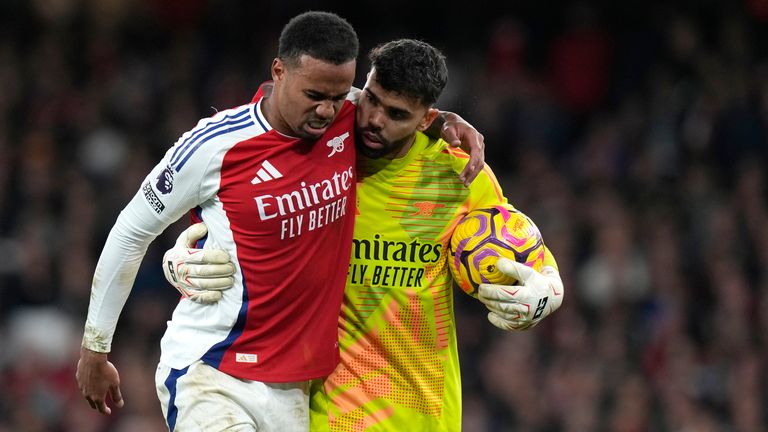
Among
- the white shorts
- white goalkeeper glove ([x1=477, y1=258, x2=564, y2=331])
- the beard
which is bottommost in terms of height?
the white shorts

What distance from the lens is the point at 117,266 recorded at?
486cm

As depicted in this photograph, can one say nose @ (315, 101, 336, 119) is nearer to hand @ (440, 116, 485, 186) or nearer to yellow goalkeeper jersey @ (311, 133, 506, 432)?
yellow goalkeeper jersey @ (311, 133, 506, 432)

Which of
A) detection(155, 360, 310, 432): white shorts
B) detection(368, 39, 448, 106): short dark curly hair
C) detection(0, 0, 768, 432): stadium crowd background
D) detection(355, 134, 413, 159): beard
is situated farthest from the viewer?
detection(0, 0, 768, 432): stadium crowd background

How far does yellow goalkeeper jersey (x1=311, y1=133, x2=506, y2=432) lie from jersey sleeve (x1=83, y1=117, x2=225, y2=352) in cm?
77

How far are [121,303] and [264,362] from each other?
66 cm

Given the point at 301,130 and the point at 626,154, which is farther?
the point at 626,154

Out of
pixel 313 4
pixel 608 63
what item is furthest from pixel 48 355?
pixel 608 63

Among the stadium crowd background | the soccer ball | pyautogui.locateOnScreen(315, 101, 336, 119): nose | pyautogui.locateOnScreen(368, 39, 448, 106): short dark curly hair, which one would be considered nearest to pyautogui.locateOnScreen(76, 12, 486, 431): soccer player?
pyautogui.locateOnScreen(315, 101, 336, 119): nose

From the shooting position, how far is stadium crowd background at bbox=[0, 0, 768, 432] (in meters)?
9.52

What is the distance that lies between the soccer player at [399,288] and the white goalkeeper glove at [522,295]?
10 centimetres

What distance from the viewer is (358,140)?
202 inches

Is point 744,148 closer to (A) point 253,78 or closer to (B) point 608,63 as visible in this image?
(B) point 608,63

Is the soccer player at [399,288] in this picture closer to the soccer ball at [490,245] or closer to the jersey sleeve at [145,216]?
the soccer ball at [490,245]

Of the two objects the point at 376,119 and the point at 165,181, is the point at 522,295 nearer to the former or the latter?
the point at 376,119
